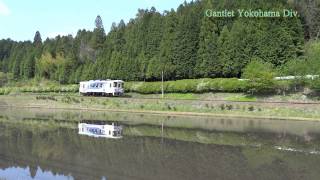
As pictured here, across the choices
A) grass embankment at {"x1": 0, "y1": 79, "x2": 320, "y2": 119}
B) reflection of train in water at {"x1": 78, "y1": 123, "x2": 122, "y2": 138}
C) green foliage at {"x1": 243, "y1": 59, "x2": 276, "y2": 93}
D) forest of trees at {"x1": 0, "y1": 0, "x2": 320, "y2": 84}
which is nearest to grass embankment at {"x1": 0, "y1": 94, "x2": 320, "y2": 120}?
grass embankment at {"x1": 0, "y1": 79, "x2": 320, "y2": 119}

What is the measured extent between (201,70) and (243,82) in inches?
470

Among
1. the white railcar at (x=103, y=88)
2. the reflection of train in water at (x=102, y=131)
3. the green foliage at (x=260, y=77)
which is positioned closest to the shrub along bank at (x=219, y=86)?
the green foliage at (x=260, y=77)

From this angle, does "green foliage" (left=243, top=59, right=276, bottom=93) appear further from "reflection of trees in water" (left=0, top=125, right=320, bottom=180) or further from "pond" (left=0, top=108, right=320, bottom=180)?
"reflection of trees in water" (left=0, top=125, right=320, bottom=180)

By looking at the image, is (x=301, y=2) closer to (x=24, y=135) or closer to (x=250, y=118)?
(x=250, y=118)

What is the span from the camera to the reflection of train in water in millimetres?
34438

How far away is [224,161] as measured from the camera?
2236 cm

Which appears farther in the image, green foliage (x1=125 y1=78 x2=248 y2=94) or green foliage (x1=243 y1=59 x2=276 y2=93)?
green foliage (x1=125 y1=78 x2=248 y2=94)

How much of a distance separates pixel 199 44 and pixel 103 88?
16.3m

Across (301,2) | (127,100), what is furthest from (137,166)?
(301,2)

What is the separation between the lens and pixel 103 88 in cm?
7600

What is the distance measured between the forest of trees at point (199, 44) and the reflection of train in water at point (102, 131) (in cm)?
2792

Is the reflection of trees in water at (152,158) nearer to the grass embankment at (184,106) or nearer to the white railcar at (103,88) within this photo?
the grass embankment at (184,106)

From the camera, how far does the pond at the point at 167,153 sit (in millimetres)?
19781

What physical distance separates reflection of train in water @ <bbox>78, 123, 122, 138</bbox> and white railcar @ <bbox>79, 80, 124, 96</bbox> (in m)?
31.3
